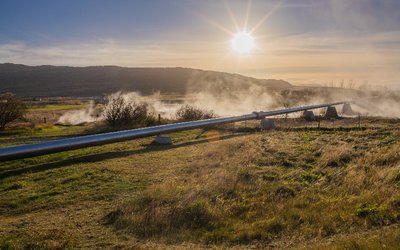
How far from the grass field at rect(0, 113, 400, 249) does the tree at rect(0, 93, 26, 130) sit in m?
15.6

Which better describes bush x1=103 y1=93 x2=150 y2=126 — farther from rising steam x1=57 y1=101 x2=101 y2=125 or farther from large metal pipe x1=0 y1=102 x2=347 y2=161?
rising steam x1=57 y1=101 x2=101 y2=125

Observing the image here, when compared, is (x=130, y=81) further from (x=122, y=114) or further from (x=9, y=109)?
(x=122, y=114)

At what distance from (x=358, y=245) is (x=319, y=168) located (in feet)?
20.2

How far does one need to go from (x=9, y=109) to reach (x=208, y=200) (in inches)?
982

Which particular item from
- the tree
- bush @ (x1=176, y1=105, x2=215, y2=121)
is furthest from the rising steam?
bush @ (x1=176, y1=105, x2=215, y2=121)

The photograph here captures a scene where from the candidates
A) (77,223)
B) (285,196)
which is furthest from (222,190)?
(77,223)

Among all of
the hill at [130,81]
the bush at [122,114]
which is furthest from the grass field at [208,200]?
the hill at [130,81]

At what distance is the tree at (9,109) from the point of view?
28141 mm

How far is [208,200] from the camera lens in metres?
8.69

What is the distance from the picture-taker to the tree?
28141 mm

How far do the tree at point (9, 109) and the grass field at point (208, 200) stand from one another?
15593 millimetres

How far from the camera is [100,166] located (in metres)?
13.1

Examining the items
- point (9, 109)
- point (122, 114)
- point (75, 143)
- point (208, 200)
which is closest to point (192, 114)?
point (122, 114)

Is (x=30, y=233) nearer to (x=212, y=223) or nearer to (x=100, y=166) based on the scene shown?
(x=212, y=223)
